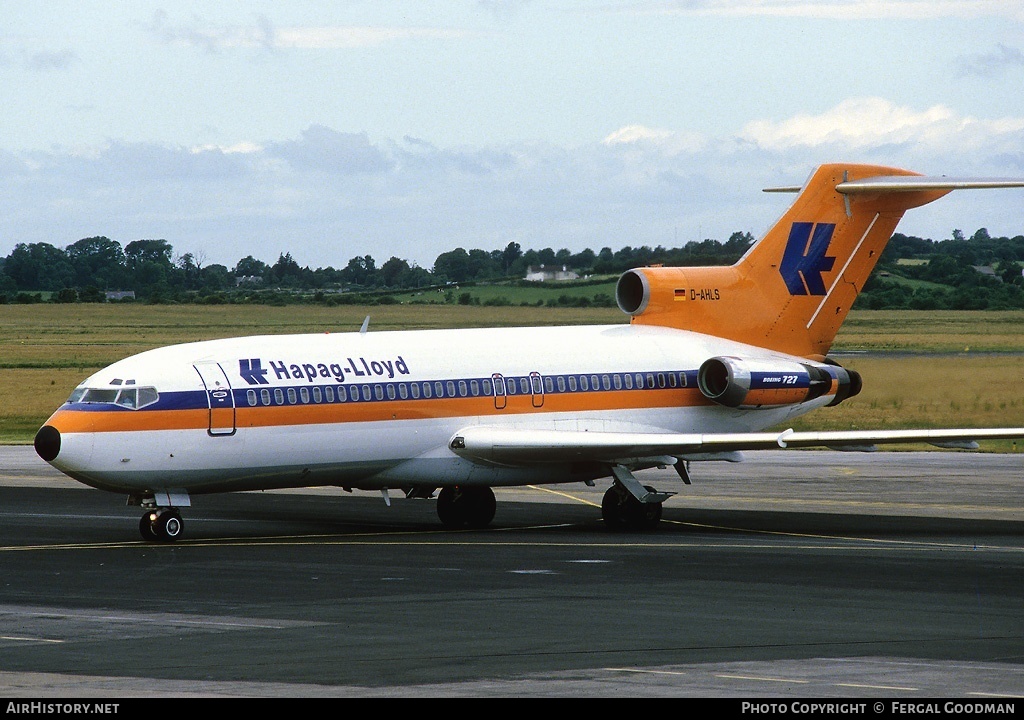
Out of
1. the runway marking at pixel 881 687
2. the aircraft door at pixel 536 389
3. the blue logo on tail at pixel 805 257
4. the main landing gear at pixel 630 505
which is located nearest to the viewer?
the runway marking at pixel 881 687

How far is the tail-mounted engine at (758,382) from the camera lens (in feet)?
112

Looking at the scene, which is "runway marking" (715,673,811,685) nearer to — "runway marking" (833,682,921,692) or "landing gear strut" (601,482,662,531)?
"runway marking" (833,682,921,692)

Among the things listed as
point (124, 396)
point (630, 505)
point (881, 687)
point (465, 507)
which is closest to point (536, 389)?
point (465, 507)

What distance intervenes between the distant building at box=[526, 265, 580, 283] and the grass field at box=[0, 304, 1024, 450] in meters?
8.54

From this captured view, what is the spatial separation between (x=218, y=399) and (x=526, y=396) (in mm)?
6341

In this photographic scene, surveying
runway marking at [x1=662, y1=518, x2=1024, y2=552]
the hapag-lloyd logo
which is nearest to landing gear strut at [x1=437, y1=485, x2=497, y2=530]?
the hapag-lloyd logo

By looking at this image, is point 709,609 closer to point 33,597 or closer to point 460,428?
point 33,597

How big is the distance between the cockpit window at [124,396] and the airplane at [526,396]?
4cm

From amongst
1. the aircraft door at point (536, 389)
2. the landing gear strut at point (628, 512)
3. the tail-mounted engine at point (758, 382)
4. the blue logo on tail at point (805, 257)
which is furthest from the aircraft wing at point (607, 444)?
the blue logo on tail at point (805, 257)

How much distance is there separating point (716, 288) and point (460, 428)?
7.24m

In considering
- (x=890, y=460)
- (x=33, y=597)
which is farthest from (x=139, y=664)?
(x=890, y=460)

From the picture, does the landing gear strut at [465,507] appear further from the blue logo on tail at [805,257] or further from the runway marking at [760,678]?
the runway marking at [760,678]

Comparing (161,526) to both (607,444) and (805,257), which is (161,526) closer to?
(607,444)

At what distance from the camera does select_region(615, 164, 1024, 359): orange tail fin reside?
35.8 metres
